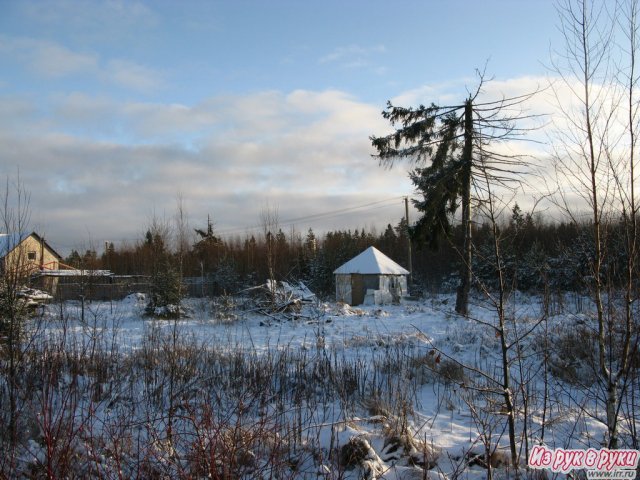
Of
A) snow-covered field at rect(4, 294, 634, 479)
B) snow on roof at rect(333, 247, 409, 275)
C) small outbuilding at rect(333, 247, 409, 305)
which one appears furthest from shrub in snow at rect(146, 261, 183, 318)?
snow on roof at rect(333, 247, 409, 275)

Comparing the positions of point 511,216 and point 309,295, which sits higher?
point 511,216

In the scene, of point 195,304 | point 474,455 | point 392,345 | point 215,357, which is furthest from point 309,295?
point 474,455

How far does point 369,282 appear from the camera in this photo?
2456 cm

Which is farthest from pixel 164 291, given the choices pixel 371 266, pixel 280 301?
pixel 371 266

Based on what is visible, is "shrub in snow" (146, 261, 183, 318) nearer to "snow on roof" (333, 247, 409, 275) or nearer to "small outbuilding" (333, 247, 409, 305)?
"small outbuilding" (333, 247, 409, 305)

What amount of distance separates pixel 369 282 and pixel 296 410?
65.5ft

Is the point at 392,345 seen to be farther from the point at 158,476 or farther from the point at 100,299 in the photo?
the point at 100,299

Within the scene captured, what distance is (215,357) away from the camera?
317 inches

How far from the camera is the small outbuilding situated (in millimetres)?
24250

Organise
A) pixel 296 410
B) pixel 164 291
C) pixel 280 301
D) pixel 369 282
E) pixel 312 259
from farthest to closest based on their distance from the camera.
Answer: pixel 312 259 → pixel 369 282 → pixel 164 291 → pixel 280 301 → pixel 296 410

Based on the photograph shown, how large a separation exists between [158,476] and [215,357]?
4.89 meters

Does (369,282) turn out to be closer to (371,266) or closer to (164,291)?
(371,266)

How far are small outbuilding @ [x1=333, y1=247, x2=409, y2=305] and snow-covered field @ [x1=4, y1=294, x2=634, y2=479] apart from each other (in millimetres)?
11512

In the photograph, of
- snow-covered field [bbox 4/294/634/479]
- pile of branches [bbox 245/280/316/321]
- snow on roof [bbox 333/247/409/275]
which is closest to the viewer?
snow-covered field [bbox 4/294/634/479]
